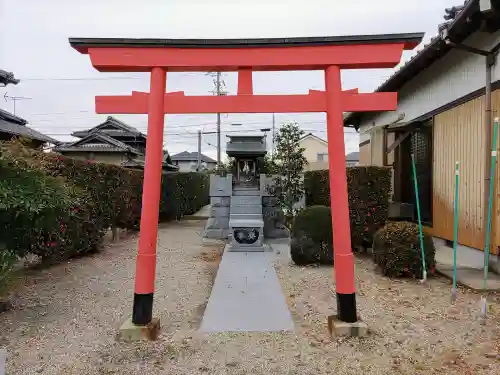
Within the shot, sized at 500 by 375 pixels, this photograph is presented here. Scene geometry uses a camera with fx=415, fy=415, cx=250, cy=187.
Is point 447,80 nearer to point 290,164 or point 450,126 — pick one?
point 450,126

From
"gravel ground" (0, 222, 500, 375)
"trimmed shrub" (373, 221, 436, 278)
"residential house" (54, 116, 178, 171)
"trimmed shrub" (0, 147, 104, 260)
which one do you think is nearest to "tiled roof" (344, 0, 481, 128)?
"trimmed shrub" (373, 221, 436, 278)

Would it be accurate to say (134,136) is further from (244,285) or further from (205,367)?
(205,367)

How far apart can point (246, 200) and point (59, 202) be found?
7.57 metres

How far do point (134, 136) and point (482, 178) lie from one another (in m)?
26.8

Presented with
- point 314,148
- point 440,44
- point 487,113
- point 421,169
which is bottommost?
point 421,169

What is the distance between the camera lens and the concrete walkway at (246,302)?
4441 millimetres

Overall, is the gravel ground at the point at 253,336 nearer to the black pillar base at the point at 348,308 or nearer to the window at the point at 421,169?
the black pillar base at the point at 348,308

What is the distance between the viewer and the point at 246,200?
468 inches

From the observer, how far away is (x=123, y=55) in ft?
14.0

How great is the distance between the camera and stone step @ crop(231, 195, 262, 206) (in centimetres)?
1180

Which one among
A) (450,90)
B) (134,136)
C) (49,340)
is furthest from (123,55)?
(134,136)

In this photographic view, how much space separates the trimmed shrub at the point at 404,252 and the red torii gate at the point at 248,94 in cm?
240

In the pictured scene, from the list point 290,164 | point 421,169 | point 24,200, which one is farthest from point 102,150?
point 24,200

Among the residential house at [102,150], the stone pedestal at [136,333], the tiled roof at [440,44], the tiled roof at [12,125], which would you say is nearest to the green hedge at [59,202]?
the stone pedestal at [136,333]
